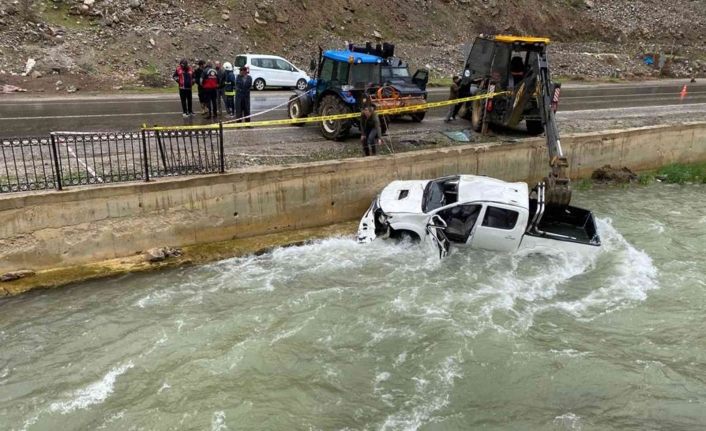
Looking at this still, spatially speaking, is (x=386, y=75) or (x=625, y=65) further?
(x=625, y=65)

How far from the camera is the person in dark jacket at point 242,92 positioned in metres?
15.4

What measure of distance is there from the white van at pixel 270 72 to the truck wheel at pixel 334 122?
9.84 metres

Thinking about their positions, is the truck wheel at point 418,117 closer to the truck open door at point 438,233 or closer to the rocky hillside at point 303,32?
the truck open door at point 438,233

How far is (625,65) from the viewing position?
36656mm

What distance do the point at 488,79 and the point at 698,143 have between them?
26.1 ft

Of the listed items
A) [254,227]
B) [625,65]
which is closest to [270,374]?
[254,227]

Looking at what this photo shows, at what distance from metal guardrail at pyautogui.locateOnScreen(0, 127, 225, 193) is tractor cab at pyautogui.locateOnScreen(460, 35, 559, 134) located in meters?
7.54

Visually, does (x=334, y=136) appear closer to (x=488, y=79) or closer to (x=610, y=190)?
(x=488, y=79)

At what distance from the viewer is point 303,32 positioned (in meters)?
29.0

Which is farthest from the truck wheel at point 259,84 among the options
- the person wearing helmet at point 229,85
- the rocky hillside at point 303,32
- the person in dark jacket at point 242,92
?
the person in dark jacket at point 242,92

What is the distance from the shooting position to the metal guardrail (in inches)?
380

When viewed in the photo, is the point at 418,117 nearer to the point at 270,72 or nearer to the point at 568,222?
the point at 568,222

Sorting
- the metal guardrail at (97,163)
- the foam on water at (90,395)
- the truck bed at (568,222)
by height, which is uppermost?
the metal guardrail at (97,163)

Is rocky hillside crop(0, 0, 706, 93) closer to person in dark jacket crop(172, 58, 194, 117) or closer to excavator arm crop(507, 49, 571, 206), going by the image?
person in dark jacket crop(172, 58, 194, 117)
